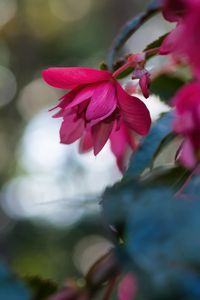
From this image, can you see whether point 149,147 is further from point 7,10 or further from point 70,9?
point 70,9

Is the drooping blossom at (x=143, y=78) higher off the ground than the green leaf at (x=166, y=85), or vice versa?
the drooping blossom at (x=143, y=78)

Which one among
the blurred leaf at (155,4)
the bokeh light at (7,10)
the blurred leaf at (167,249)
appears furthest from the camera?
the bokeh light at (7,10)

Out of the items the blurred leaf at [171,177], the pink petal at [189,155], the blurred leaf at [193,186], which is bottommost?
the blurred leaf at [171,177]

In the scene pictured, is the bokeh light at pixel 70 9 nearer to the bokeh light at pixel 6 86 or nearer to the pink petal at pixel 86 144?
the bokeh light at pixel 6 86

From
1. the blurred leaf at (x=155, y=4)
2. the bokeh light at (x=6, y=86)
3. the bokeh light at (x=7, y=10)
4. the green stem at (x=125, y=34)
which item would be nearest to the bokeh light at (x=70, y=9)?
the bokeh light at (x=7, y=10)

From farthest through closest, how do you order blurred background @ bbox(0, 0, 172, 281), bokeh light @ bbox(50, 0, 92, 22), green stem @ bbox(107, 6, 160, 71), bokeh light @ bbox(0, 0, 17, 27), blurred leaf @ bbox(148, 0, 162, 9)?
bokeh light @ bbox(50, 0, 92, 22) → bokeh light @ bbox(0, 0, 17, 27) → blurred background @ bbox(0, 0, 172, 281) → green stem @ bbox(107, 6, 160, 71) → blurred leaf @ bbox(148, 0, 162, 9)

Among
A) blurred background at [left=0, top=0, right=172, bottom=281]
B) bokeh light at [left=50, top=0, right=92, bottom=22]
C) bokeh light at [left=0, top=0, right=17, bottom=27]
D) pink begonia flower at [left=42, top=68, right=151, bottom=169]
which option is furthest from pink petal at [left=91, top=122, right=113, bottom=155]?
bokeh light at [left=50, top=0, right=92, bottom=22]

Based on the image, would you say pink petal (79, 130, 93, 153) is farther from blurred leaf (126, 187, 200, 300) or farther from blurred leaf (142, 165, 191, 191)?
blurred leaf (126, 187, 200, 300)
